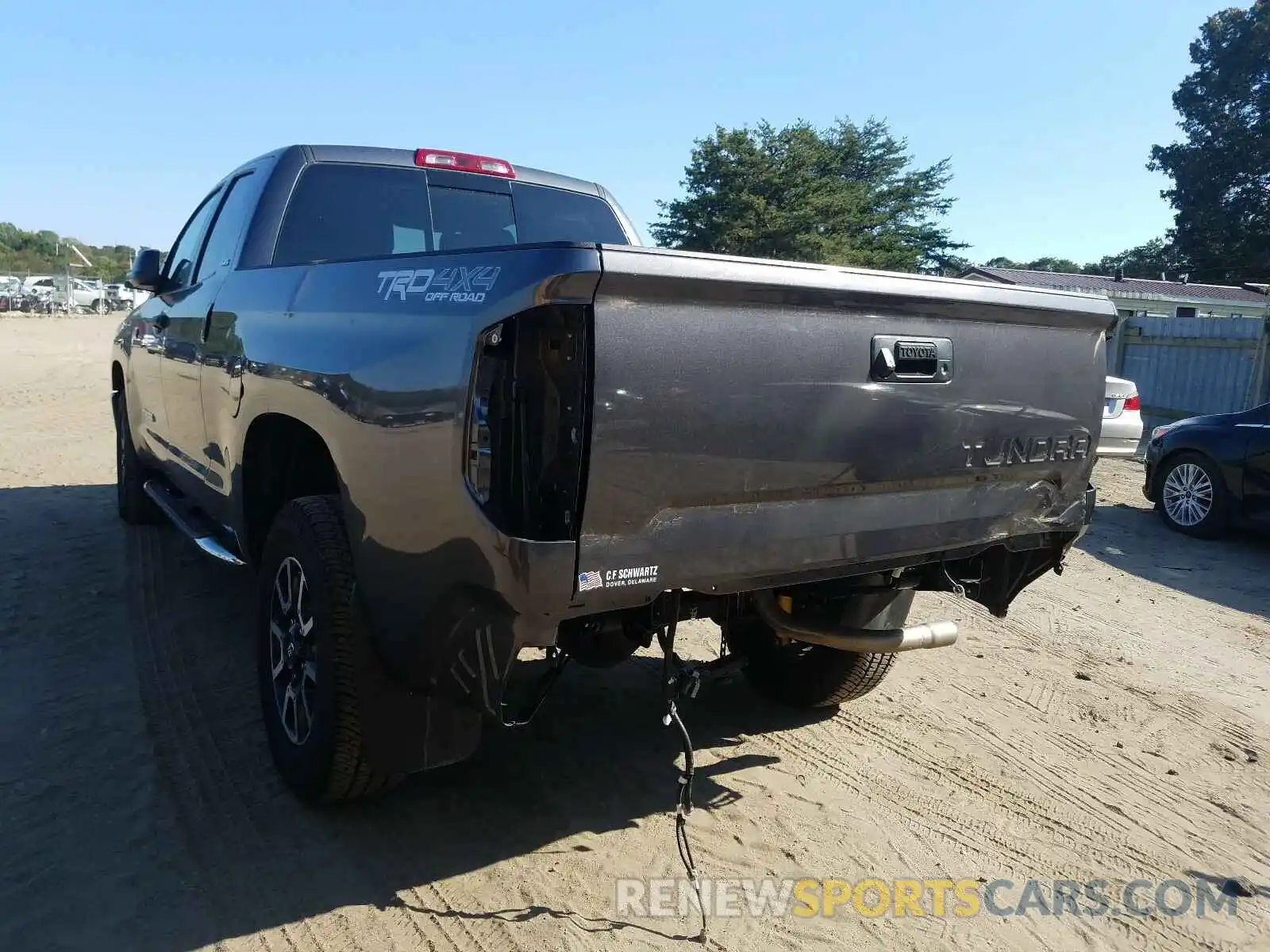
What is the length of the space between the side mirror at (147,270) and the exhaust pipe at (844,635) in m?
4.05

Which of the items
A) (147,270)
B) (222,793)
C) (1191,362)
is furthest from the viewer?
(1191,362)

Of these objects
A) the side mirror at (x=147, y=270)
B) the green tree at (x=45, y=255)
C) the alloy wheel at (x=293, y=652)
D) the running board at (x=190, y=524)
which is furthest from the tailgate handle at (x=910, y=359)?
the green tree at (x=45, y=255)

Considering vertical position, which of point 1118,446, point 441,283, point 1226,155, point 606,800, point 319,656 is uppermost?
point 1226,155

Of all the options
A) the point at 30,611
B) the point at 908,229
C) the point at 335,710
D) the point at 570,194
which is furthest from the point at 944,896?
the point at 908,229

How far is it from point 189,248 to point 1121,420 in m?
8.52

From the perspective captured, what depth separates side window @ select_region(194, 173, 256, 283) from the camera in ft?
14.6

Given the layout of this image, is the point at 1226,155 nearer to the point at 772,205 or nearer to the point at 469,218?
the point at 772,205

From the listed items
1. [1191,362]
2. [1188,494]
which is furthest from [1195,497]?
[1191,362]

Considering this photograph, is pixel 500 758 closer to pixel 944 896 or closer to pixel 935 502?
pixel 944 896

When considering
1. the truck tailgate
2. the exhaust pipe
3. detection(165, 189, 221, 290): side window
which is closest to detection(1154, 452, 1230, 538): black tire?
the truck tailgate

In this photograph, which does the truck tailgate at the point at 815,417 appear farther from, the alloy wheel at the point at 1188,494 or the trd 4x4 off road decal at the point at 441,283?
the alloy wheel at the point at 1188,494

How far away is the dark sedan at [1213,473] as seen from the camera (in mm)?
8016

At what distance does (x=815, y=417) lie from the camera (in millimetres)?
2729

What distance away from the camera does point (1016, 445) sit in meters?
3.25
